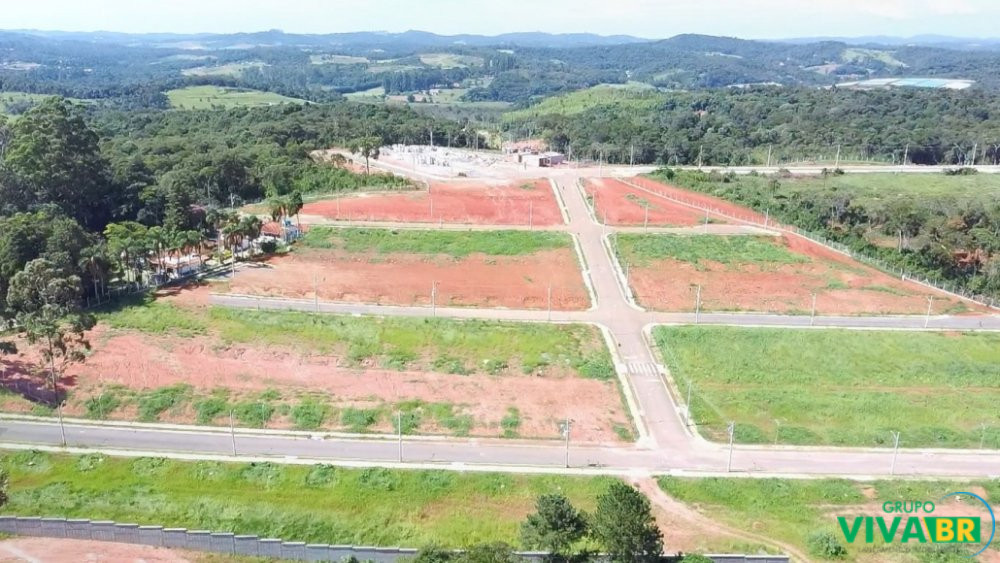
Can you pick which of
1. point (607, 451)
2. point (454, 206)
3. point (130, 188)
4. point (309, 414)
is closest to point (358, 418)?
point (309, 414)

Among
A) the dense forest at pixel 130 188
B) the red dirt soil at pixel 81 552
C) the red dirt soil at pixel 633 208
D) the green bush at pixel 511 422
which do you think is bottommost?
the red dirt soil at pixel 81 552

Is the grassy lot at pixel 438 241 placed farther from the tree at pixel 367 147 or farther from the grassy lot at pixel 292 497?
the grassy lot at pixel 292 497

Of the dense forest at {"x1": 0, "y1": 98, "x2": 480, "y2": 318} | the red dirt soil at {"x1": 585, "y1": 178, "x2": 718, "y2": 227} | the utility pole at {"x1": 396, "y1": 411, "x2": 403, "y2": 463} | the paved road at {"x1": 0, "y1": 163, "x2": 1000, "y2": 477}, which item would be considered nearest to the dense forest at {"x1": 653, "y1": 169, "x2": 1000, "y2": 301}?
the red dirt soil at {"x1": 585, "y1": 178, "x2": 718, "y2": 227}

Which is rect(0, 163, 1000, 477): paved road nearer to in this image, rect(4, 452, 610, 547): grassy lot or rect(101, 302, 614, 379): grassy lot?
rect(4, 452, 610, 547): grassy lot

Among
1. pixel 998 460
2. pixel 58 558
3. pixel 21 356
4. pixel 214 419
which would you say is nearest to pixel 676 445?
pixel 998 460

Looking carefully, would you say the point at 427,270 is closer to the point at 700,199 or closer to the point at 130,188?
the point at 130,188

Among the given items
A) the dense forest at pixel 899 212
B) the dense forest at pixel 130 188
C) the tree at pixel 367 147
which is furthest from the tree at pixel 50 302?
the dense forest at pixel 899 212
